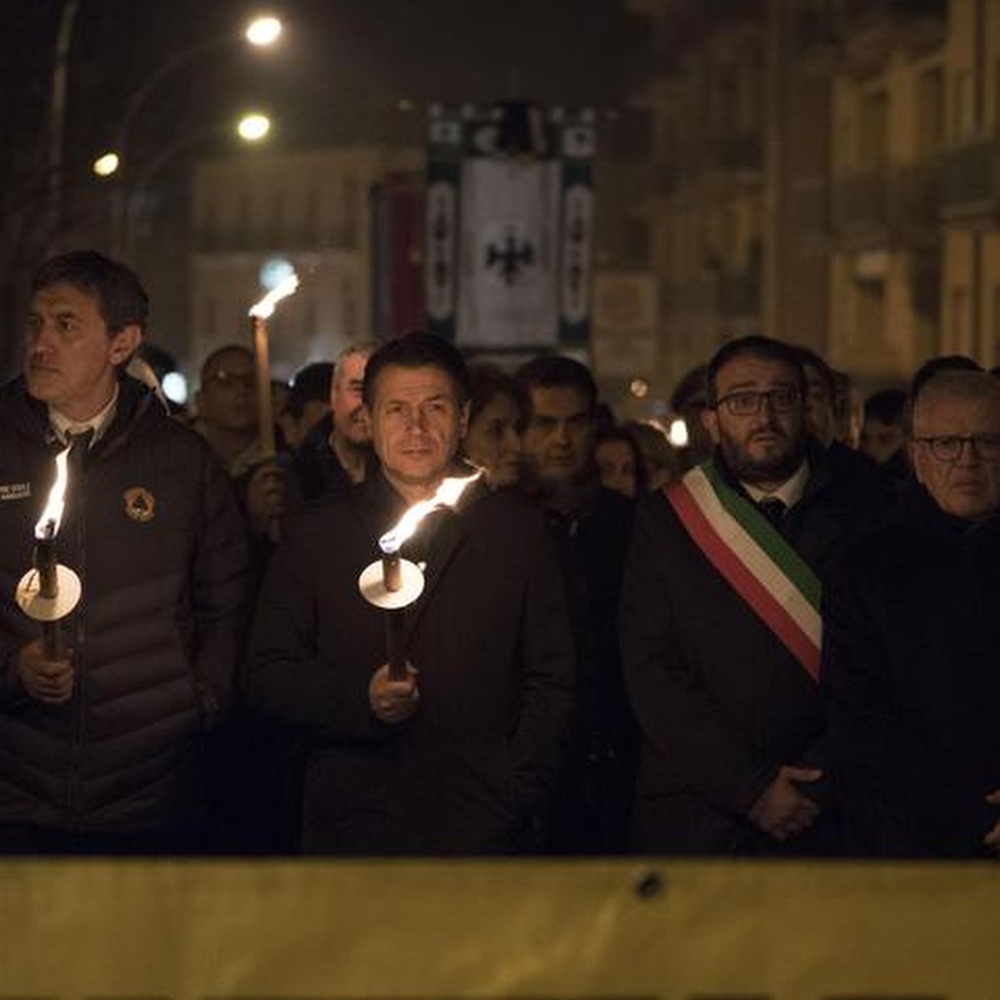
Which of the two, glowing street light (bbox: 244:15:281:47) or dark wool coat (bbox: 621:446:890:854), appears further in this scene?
glowing street light (bbox: 244:15:281:47)

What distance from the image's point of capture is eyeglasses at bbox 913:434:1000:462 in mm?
6879

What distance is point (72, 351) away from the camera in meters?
6.86

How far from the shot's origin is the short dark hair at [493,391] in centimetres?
838

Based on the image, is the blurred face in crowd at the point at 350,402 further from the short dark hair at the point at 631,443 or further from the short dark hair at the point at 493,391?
the short dark hair at the point at 631,443

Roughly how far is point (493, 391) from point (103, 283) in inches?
67.5

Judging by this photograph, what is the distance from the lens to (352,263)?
111875 millimetres

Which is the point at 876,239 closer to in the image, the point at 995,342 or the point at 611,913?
the point at 995,342

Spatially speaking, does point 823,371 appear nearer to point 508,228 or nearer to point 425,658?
point 425,658

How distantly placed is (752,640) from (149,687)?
1342mm

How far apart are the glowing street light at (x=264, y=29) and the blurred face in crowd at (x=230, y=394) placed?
54.8ft

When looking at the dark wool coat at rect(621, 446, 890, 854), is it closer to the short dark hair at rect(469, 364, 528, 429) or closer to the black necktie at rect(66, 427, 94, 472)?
the short dark hair at rect(469, 364, 528, 429)

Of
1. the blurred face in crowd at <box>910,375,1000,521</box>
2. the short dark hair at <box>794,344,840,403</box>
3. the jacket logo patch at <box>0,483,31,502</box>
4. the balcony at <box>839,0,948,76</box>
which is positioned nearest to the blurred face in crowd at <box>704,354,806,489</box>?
the blurred face in crowd at <box>910,375,1000,521</box>

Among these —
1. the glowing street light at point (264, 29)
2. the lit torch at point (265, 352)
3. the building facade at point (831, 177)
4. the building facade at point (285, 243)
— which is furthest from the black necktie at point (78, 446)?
the building facade at point (285, 243)

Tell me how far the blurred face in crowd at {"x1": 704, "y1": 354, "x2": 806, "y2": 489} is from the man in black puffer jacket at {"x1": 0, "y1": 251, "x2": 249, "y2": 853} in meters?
1.18
